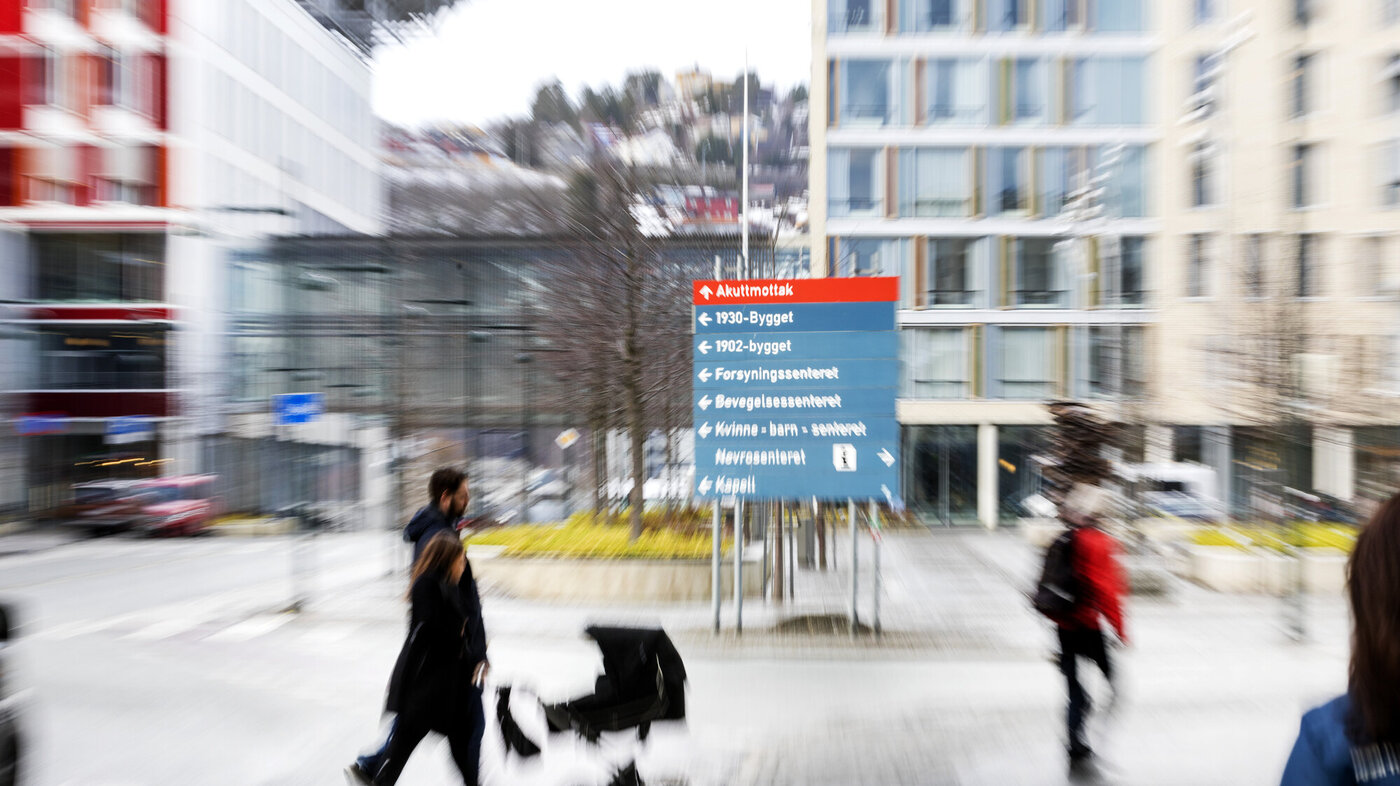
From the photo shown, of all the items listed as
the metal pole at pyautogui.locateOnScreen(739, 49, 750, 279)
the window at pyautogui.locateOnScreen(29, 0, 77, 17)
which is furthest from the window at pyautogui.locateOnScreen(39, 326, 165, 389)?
the metal pole at pyautogui.locateOnScreen(739, 49, 750, 279)

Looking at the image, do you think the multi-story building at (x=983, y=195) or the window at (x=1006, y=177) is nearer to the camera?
the multi-story building at (x=983, y=195)

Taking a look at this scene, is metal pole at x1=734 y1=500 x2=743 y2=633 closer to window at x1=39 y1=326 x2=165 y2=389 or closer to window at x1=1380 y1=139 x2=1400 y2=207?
window at x1=39 y1=326 x2=165 y2=389

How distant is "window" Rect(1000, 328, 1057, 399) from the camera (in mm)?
23688

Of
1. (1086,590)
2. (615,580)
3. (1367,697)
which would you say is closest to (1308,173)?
(615,580)

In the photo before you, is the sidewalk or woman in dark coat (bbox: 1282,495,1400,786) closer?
woman in dark coat (bbox: 1282,495,1400,786)

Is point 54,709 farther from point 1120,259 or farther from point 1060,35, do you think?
point 1060,35

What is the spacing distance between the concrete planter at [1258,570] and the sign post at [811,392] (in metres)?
6.56

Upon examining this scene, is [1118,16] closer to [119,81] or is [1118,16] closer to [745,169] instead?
[745,169]

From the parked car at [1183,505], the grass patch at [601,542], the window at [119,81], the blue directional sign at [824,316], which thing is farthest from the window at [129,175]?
the parked car at [1183,505]

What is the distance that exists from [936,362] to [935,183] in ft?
16.2

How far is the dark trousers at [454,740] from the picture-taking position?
13.2 ft

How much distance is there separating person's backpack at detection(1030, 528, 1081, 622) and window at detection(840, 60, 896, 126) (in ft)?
69.6

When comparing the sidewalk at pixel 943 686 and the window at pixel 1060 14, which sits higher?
the window at pixel 1060 14

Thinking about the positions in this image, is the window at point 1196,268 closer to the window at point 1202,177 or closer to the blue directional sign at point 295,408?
the window at point 1202,177
